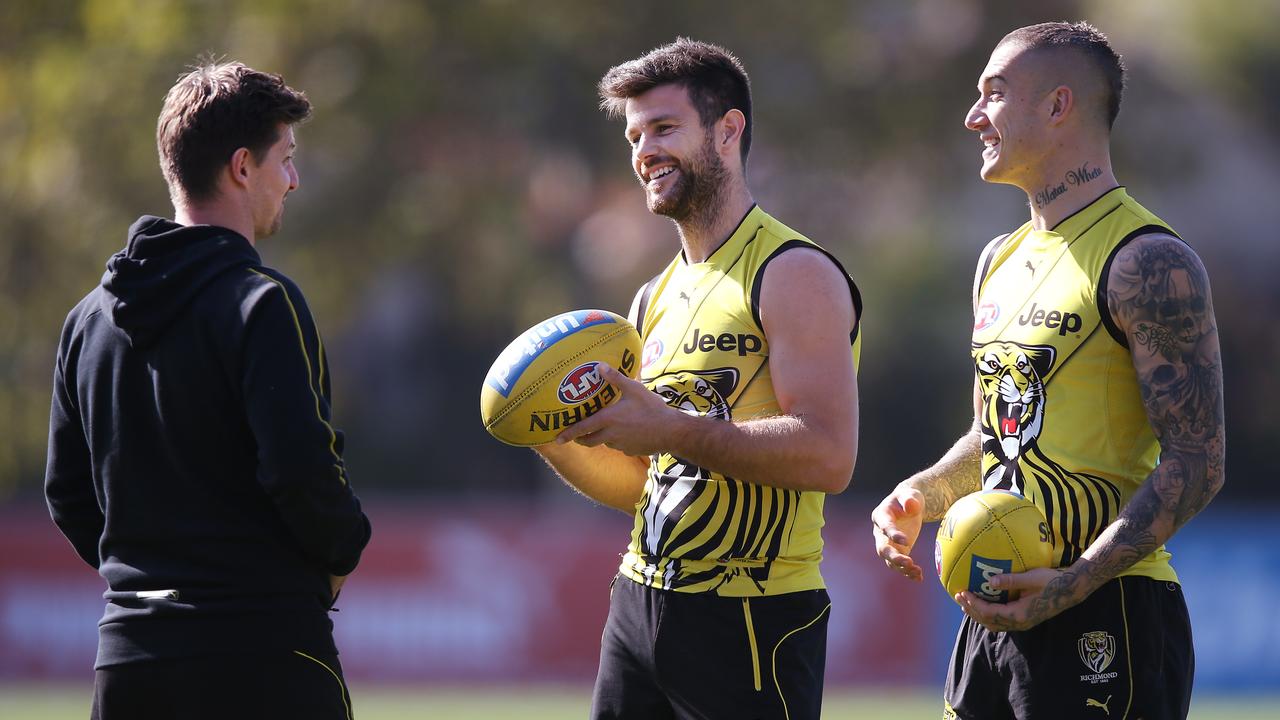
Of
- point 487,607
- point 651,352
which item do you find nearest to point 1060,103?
point 651,352

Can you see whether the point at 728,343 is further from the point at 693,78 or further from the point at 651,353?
the point at 693,78

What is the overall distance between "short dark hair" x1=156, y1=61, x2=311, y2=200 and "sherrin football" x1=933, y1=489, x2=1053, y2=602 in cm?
220

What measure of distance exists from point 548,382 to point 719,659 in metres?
0.96

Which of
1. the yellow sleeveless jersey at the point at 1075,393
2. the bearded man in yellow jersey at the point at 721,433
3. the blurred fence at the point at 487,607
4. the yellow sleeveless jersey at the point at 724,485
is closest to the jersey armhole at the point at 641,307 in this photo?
the bearded man in yellow jersey at the point at 721,433

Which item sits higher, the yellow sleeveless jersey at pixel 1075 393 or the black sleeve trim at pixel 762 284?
the black sleeve trim at pixel 762 284

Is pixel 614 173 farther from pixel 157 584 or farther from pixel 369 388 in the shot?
pixel 157 584

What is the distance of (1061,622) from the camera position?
4.00m

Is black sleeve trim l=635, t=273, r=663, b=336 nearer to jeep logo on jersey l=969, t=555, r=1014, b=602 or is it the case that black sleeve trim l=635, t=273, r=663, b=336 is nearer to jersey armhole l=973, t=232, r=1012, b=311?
jersey armhole l=973, t=232, r=1012, b=311

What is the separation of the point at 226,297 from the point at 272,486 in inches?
20.8

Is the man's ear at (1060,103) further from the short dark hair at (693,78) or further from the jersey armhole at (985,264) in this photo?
the short dark hair at (693,78)

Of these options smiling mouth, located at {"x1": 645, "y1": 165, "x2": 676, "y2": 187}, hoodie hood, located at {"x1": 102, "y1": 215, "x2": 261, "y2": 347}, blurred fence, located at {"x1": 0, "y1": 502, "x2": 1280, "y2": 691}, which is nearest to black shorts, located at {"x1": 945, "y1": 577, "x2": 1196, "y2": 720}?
smiling mouth, located at {"x1": 645, "y1": 165, "x2": 676, "y2": 187}

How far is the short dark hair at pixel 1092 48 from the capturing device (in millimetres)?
4250

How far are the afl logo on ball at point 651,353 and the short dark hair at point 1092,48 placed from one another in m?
1.41

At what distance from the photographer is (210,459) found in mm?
3729
